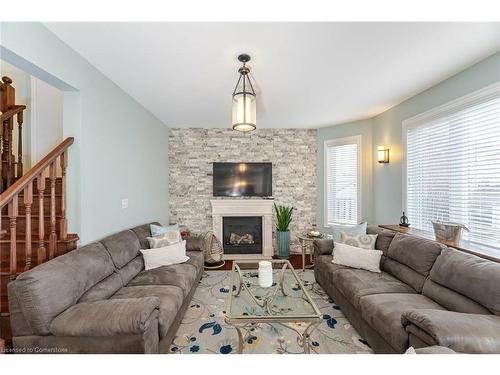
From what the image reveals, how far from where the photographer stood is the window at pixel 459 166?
6.89 feet

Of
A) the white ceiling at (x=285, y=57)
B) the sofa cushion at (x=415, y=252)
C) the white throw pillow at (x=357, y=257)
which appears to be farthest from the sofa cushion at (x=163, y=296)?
the sofa cushion at (x=415, y=252)

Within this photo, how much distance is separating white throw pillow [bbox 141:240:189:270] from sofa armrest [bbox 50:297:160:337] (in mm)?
1144

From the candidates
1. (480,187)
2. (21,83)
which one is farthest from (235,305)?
(21,83)

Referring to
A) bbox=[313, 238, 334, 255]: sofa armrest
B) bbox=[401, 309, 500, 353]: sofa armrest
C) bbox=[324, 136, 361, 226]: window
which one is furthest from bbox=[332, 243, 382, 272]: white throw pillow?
bbox=[324, 136, 361, 226]: window

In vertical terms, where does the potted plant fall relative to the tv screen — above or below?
below

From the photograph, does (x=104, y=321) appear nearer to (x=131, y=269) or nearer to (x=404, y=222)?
(x=131, y=269)

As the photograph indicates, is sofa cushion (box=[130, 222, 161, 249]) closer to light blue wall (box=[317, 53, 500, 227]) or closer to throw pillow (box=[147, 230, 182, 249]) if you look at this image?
throw pillow (box=[147, 230, 182, 249])

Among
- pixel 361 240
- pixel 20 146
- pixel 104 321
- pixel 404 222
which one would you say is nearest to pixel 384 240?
pixel 361 240

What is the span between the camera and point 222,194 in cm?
450

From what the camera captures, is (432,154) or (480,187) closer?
(480,187)

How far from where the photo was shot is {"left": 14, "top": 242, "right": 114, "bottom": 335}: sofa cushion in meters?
1.33
